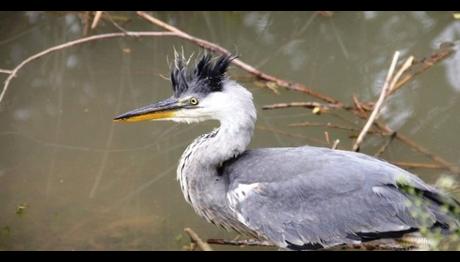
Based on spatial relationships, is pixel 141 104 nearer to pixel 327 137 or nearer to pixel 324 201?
pixel 327 137

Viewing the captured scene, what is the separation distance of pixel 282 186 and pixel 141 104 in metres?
1.83

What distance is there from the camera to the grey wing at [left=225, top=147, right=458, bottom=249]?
3.25 metres

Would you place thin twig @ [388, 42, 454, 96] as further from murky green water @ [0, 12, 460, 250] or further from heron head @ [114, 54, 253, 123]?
heron head @ [114, 54, 253, 123]

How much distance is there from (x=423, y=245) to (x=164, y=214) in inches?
55.2

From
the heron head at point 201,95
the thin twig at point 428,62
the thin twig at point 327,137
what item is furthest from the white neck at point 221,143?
the thin twig at point 428,62

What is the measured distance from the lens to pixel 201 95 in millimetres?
3547

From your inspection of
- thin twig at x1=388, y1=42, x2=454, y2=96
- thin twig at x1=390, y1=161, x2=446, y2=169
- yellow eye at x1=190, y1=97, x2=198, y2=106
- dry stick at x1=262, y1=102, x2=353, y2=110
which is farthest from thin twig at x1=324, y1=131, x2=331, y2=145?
yellow eye at x1=190, y1=97, x2=198, y2=106

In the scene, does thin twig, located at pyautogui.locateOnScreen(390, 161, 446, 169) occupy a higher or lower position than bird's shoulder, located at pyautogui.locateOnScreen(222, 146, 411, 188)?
lower

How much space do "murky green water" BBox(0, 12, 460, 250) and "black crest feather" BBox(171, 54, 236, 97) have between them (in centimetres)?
79

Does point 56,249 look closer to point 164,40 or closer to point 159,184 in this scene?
point 159,184

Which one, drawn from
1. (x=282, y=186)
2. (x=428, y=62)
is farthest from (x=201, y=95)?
(x=428, y=62)

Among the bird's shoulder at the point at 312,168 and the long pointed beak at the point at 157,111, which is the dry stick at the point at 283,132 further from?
the long pointed beak at the point at 157,111

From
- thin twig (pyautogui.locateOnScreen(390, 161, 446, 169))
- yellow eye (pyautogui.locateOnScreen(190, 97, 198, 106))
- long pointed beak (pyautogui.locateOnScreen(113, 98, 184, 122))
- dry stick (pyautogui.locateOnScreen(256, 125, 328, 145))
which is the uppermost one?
yellow eye (pyautogui.locateOnScreen(190, 97, 198, 106))
